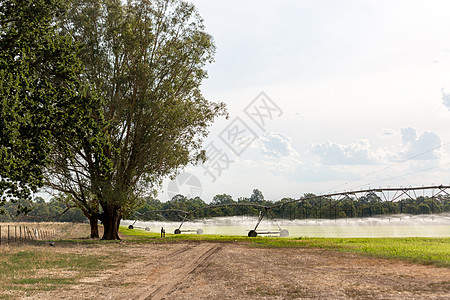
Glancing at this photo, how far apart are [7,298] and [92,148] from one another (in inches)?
544

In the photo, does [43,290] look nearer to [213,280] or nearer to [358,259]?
[213,280]

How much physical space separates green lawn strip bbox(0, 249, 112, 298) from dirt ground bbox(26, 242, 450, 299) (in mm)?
995

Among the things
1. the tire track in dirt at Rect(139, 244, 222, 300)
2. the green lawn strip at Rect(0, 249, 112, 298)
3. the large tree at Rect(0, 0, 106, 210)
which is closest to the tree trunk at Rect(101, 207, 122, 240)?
the green lawn strip at Rect(0, 249, 112, 298)

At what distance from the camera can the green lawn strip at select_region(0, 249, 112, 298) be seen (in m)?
15.5

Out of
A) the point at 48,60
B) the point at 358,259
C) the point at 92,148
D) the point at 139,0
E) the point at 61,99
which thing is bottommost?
the point at 358,259

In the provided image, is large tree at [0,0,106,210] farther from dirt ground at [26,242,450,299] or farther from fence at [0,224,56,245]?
fence at [0,224,56,245]

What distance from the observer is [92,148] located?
25656 mm

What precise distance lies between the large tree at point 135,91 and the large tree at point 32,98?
10.1 metres

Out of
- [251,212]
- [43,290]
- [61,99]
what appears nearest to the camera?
[43,290]

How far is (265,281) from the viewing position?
1577 centimetres

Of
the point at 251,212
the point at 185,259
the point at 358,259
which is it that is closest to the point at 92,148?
the point at 185,259

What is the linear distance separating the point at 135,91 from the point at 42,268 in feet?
72.9

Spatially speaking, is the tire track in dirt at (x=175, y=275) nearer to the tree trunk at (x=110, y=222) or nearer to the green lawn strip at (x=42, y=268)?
the green lawn strip at (x=42, y=268)

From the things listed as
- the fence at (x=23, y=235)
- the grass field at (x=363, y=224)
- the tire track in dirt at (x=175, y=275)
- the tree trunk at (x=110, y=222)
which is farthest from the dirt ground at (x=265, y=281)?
the grass field at (x=363, y=224)
